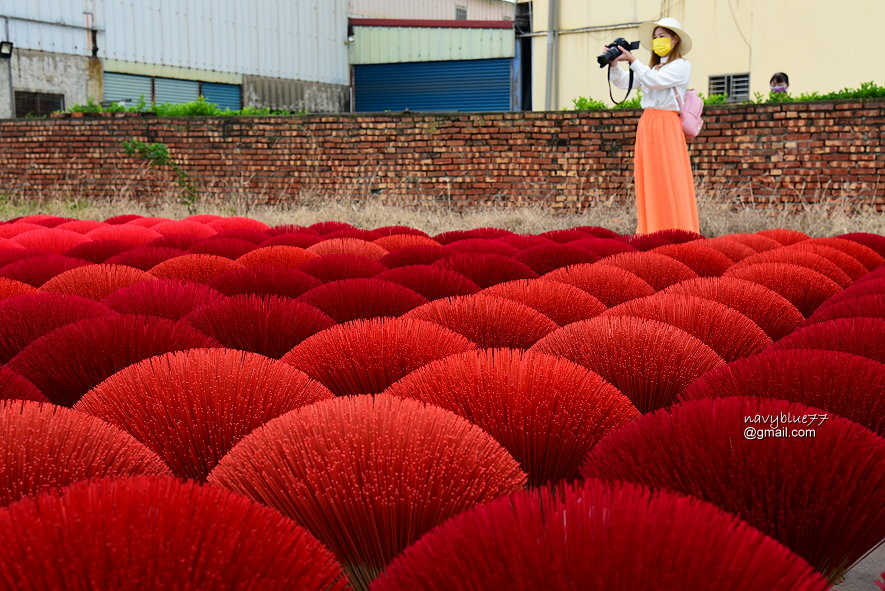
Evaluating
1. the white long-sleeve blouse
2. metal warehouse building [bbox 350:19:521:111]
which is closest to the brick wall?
the white long-sleeve blouse

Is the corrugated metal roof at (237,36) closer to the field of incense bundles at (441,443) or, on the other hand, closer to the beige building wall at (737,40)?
the beige building wall at (737,40)

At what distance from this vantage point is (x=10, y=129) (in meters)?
9.59

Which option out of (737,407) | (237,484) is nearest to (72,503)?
(237,484)

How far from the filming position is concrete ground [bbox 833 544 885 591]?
0.75 meters

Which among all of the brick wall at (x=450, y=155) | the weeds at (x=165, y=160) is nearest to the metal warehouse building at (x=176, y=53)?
the brick wall at (x=450, y=155)

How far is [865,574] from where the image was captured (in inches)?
30.0

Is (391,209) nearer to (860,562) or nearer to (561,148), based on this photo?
(561,148)

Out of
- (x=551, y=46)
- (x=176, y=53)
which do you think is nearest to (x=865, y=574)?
(x=551, y=46)

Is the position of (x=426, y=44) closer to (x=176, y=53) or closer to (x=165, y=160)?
(x=176, y=53)

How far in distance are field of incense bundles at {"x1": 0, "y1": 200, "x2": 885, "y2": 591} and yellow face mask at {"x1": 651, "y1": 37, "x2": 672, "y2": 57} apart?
3.07 meters

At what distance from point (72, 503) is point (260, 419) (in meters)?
0.34

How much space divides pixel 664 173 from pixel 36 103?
34.0 feet

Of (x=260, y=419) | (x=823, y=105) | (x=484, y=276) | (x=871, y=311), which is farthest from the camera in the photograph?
(x=823, y=105)

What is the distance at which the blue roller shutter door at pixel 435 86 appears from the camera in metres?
15.4
